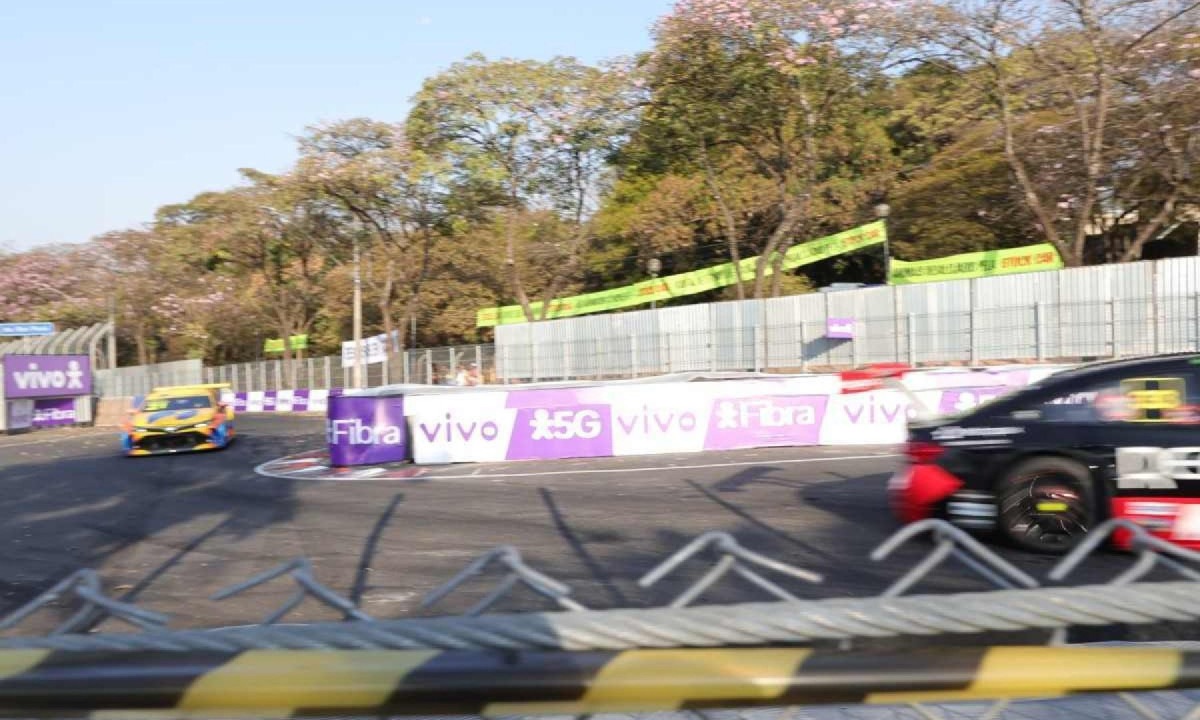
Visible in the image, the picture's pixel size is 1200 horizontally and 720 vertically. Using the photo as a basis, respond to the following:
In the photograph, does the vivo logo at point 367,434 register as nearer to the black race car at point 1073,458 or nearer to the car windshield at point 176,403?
the car windshield at point 176,403

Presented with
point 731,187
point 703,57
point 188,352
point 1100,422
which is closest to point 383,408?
point 1100,422

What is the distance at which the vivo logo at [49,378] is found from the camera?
36978 mm

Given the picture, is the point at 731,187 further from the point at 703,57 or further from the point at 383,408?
the point at 383,408

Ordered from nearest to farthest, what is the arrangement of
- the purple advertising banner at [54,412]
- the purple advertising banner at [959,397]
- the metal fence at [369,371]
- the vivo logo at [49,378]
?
the purple advertising banner at [959,397] → the vivo logo at [49,378] → the metal fence at [369,371] → the purple advertising banner at [54,412]

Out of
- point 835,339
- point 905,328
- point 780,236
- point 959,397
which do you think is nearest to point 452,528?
point 959,397

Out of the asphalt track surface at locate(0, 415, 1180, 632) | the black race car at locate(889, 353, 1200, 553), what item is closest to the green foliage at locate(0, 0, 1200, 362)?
the asphalt track surface at locate(0, 415, 1180, 632)

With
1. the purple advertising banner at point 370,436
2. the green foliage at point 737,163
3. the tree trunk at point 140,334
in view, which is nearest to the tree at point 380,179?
the green foliage at point 737,163

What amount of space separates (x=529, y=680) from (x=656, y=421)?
16049 mm

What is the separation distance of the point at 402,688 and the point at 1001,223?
37.8 meters

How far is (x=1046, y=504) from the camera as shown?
7934 millimetres

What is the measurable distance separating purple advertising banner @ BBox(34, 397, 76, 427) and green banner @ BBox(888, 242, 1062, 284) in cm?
3041

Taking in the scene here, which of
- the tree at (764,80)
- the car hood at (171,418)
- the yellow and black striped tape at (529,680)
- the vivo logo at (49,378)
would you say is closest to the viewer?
the yellow and black striped tape at (529,680)

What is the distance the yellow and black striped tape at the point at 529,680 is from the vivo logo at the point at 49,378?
3979 centimetres

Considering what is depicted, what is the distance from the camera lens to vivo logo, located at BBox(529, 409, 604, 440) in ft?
58.6
